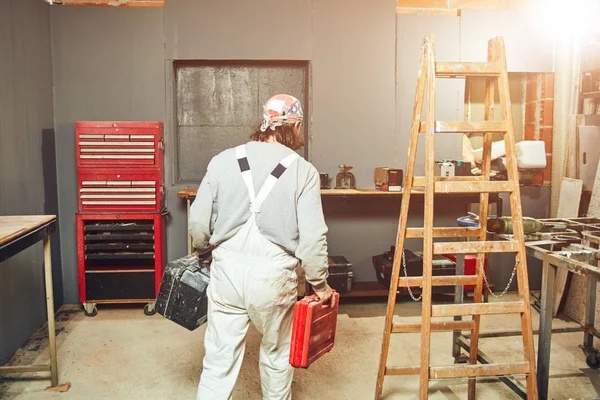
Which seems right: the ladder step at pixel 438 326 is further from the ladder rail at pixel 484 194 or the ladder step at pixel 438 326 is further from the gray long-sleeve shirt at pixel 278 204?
the gray long-sleeve shirt at pixel 278 204

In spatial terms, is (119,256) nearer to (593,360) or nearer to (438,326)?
(438,326)

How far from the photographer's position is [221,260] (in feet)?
7.77

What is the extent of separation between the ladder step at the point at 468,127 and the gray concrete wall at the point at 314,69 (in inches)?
99.5

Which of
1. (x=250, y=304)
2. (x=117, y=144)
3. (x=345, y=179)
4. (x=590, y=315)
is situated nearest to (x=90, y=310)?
(x=117, y=144)

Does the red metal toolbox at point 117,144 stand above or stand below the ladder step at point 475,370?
above

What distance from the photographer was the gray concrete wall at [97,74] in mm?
4598

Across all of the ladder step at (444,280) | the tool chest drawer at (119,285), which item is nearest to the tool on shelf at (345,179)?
the tool chest drawer at (119,285)

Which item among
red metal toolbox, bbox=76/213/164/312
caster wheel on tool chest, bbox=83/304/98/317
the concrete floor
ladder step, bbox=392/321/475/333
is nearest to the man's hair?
ladder step, bbox=392/321/475/333

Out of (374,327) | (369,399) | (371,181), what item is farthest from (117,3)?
(369,399)

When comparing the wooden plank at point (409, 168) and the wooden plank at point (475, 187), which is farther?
the wooden plank at point (409, 168)

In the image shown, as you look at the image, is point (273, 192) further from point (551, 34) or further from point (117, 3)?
point (551, 34)

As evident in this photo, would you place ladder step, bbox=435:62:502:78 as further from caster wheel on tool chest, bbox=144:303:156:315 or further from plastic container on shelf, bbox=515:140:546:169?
caster wheel on tool chest, bbox=144:303:156:315

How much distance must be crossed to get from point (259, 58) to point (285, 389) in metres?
3.17

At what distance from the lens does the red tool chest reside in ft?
14.0
